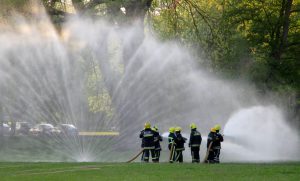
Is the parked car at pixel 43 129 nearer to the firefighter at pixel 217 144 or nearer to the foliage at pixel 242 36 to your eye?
the foliage at pixel 242 36

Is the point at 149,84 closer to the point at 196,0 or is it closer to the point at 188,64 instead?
the point at 188,64

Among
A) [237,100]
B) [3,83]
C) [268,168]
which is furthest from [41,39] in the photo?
[268,168]

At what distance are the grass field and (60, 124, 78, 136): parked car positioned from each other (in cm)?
1119

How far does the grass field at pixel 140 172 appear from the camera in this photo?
1905 cm

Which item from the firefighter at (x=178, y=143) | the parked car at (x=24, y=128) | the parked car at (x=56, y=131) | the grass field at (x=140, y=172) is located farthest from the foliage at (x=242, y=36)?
the parked car at (x=24, y=128)

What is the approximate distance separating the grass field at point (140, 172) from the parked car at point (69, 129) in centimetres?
1119

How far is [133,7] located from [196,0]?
4995 millimetres

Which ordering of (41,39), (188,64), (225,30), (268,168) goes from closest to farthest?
(268,168) → (41,39) → (225,30) → (188,64)

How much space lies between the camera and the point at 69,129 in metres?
36.0

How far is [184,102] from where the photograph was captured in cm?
3891

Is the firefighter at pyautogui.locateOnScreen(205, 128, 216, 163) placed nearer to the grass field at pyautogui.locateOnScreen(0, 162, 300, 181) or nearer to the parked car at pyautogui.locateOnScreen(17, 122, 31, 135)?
the grass field at pyautogui.locateOnScreen(0, 162, 300, 181)

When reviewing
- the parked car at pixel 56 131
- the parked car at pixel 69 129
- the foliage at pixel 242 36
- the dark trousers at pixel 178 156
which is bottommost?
the dark trousers at pixel 178 156

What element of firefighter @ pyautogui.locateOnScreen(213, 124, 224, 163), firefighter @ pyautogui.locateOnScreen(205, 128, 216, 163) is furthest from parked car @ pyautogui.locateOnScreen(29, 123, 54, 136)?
firefighter @ pyautogui.locateOnScreen(213, 124, 224, 163)

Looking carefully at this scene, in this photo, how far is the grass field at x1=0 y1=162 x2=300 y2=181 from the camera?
19047 mm
